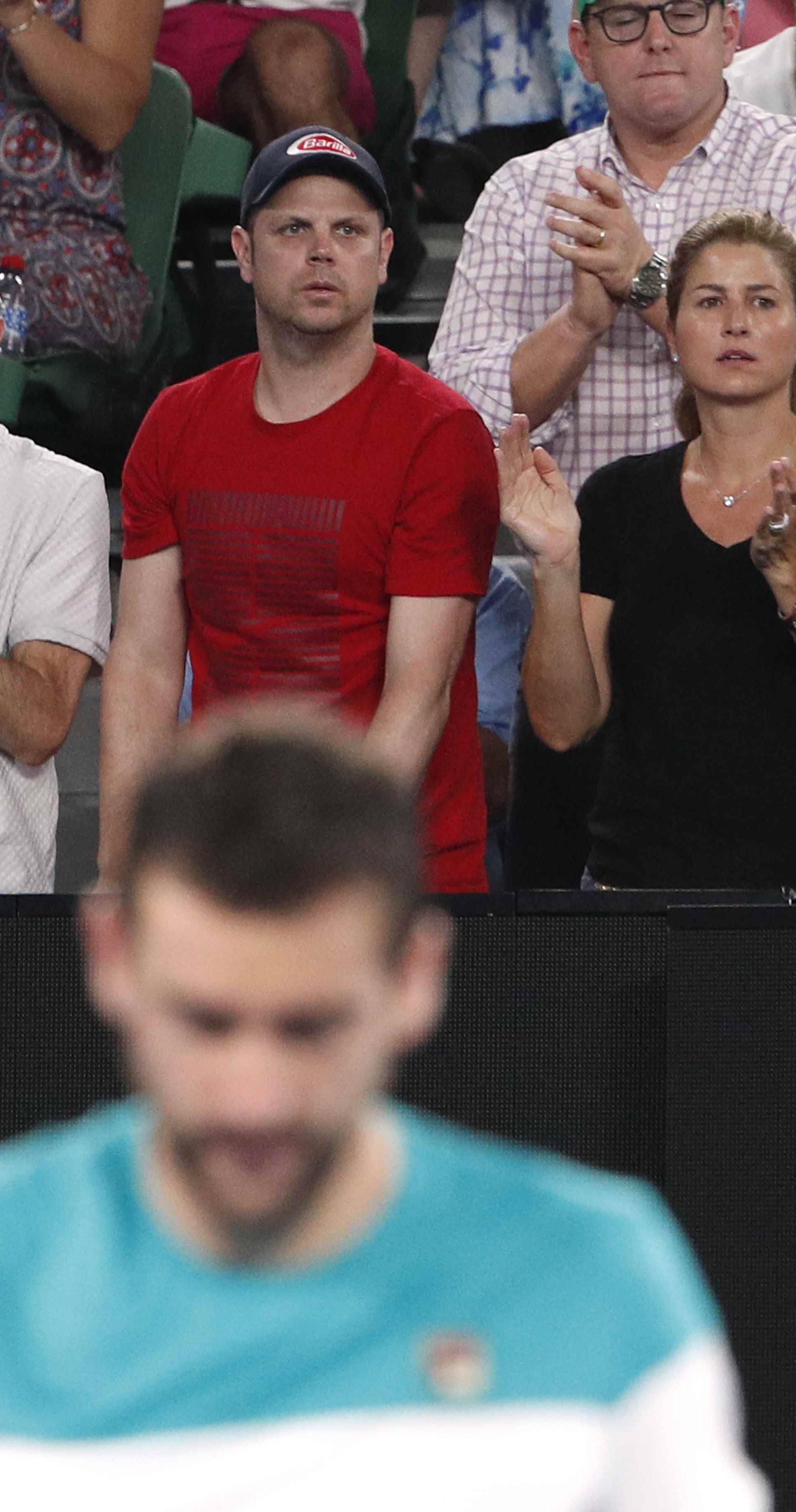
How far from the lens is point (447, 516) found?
314cm

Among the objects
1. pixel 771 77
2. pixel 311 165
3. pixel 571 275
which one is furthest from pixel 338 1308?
pixel 771 77

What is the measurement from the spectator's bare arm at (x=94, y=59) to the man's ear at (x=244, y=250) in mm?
919

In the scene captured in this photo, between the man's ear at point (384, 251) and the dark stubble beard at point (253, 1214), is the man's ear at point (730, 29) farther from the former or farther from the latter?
the dark stubble beard at point (253, 1214)

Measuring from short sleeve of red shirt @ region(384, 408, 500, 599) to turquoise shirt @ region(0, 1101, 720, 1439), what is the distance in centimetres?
217

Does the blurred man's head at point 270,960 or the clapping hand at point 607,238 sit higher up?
the clapping hand at point 607,238

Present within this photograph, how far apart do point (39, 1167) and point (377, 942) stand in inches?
8.6

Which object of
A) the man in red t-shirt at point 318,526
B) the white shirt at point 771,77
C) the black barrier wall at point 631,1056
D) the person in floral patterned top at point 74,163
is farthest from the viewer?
the white shirt at point 771,77

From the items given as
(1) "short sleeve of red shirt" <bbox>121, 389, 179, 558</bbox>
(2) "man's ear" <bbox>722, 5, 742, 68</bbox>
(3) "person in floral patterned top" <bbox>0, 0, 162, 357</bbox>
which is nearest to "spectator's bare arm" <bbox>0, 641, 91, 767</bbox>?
(1) "short sleeve of red shirt" <bbox>121, 389, 179, 558</bbox>


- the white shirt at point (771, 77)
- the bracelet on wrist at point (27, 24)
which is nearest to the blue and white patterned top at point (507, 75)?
the white shirt at point (771, 77)

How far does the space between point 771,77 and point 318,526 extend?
212cm

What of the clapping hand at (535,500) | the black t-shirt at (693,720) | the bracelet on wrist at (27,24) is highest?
the bracelet on wrist at (27,24)

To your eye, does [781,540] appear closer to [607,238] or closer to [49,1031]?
[607,238]

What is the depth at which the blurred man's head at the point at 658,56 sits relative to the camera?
3.76 meters

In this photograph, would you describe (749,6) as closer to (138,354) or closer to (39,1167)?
(138,354)
